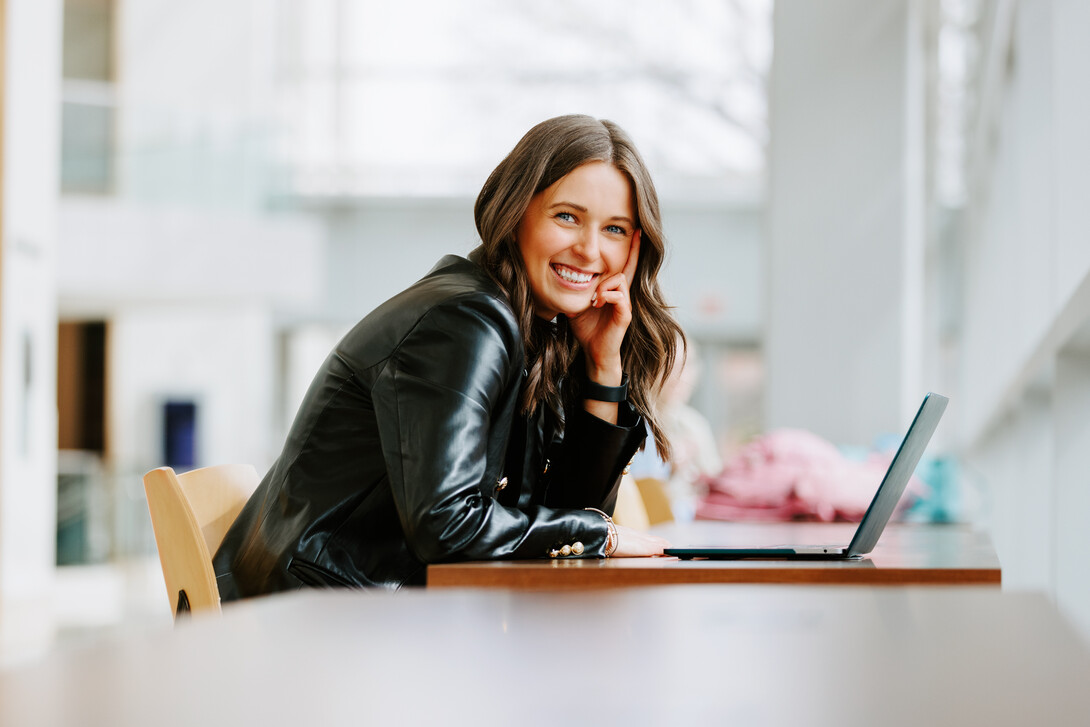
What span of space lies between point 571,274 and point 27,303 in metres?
6.84

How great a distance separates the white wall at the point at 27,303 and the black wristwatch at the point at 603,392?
6035 mm

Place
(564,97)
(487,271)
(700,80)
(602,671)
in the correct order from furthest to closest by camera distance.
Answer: (564,97) → (700,80) → (487,271) → (602,671)

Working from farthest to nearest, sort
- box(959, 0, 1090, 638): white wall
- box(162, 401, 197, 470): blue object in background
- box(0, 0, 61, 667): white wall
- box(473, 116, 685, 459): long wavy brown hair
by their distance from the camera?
1. box(162, 401, 197, 470): blue object in background
2. box(0, 0, 61, 667): white wall
3. box(959, 0, 1090, 638): white wall
4. box(473, 116, 685, 459): long wavy brown hair

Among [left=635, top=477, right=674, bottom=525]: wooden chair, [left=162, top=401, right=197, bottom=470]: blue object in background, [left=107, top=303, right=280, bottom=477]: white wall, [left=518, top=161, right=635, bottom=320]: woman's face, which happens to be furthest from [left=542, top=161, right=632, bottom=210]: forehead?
[left=162, top=401, right=197, bottom=470]: blue object in background

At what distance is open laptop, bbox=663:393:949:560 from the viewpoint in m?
1.51

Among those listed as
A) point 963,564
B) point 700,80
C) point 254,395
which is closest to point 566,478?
point 963,564

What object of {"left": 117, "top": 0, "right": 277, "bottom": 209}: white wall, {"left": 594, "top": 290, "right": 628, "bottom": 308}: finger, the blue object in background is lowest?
the blue object in background

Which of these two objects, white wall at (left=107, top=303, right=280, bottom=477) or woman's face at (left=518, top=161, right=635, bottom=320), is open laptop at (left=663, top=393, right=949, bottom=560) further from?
white wall at (left=107, top=303, right=280, bottom=477)

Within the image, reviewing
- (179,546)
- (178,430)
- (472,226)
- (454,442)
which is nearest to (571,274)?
(472,226)

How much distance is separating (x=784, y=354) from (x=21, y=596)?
4.91 metres

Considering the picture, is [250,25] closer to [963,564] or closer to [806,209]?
[806,209]

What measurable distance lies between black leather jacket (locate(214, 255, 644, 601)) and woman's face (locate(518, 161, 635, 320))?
122 mm

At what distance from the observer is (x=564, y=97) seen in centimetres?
1370

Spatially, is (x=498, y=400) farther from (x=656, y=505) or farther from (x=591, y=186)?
(x=656, y=505)
